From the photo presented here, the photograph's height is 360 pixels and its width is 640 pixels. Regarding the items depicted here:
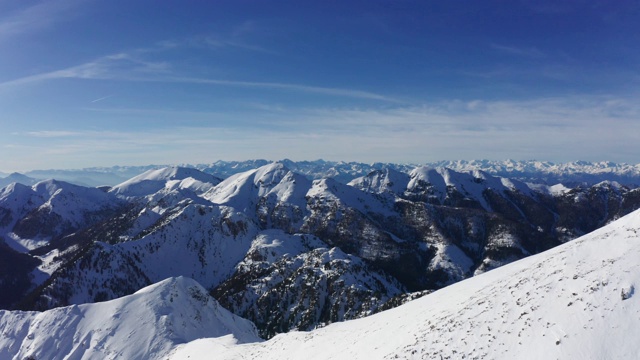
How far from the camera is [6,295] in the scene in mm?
196500

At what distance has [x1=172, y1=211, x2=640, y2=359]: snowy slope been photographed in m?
21.7

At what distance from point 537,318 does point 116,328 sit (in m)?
73.1

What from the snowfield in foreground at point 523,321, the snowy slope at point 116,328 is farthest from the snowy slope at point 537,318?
the snowy slope at point 116,328

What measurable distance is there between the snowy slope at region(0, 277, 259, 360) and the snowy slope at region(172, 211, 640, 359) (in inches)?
1317

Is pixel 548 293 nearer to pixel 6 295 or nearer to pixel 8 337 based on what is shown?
pixel 8 337

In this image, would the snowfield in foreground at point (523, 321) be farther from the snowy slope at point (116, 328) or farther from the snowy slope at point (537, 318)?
the snowy slope at point (116, 328)

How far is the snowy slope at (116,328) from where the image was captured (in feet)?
213

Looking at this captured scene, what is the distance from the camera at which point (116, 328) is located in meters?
70.2

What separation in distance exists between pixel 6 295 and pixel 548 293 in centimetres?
25739

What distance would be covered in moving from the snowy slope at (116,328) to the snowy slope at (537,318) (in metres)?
33.5

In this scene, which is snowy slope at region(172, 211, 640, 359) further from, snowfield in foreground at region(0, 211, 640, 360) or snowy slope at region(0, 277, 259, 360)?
snowy slope at region(0, 277, 259, 360)

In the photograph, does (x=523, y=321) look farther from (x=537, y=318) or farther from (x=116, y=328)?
(x=116, y=328)

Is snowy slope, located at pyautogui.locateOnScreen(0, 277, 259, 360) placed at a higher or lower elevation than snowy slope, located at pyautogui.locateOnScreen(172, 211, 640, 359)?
lower

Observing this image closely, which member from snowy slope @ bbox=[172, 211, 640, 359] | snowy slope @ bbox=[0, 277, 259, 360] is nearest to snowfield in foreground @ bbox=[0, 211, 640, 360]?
snowy slope @ bbox=[172, 211, 640, 359]
